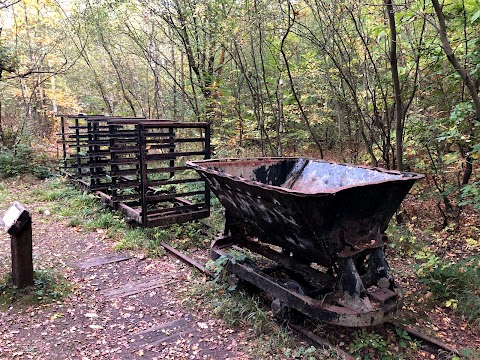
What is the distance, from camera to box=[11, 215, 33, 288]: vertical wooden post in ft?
13.8

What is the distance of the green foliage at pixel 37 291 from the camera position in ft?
13.6

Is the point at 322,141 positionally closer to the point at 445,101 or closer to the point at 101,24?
the point at 445,101

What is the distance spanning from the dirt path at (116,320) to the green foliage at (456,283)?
2.57 metres

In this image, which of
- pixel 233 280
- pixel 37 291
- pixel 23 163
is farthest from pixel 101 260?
pixel 23 163

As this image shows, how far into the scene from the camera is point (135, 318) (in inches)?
159

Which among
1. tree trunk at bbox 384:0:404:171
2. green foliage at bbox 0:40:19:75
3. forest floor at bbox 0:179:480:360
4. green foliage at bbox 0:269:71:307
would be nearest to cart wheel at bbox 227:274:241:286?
forest floor at bbox 0:179:480:360

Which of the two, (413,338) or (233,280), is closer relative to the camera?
(413,338)

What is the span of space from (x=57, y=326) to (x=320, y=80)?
8.79 m

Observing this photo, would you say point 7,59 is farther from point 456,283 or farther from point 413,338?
point 456,283

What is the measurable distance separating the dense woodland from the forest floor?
1.83m

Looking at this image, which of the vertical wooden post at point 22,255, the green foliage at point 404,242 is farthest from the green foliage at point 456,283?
the vertical wooden post at point 22,255

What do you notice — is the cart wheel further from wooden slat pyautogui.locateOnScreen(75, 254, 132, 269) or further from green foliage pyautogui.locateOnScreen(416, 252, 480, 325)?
green foliage pyautogui.locateOnScreen(416, 252, 480, 325)

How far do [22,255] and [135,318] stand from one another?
156cm

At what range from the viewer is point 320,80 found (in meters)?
10.1
